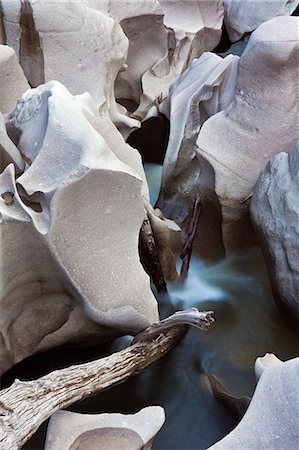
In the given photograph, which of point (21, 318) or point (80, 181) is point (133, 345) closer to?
point (21, 318)

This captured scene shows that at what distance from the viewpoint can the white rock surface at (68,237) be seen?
5.58ft

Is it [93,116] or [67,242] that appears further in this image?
[93,116]

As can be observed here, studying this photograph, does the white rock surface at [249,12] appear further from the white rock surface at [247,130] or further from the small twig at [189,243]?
the small twig at [189,243]

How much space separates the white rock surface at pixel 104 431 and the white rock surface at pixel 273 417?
0.21 meters

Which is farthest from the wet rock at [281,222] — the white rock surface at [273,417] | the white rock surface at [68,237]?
the white rock surface at [273,417]

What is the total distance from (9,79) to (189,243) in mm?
827

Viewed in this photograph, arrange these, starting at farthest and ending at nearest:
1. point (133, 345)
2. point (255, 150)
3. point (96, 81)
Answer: point (96, 81) < point (255, 150) < point (133, 345)

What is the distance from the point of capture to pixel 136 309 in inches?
72.9

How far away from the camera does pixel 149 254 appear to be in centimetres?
216

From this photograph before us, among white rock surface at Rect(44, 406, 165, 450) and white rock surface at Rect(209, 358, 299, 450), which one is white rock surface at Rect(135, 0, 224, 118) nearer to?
white rock surface at Rect(44, 406, 165, 450)

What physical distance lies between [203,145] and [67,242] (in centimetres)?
82

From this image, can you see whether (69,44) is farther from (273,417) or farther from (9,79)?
(273,417)

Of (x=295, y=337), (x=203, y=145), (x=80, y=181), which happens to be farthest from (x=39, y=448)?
(x=203, y=145)

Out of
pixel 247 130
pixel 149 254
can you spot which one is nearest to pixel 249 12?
pixel 247 130
